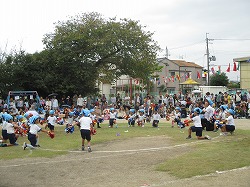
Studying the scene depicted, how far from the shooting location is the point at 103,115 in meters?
27.8

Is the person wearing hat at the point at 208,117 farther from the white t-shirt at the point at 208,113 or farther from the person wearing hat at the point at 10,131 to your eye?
the person wearing hat at the point at 10,131

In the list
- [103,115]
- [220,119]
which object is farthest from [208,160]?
[103,115]

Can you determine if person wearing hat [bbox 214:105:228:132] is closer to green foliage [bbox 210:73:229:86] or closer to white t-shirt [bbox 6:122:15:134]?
white t-shirt [bbox 6:122:15:134]

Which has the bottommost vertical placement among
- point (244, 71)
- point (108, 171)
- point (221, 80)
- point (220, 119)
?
point (108, 171)

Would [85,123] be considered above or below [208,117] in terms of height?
above

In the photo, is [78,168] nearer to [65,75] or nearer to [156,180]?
[156,180]

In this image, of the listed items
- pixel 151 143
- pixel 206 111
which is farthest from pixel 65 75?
pixel 151 143

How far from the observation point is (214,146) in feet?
44.2

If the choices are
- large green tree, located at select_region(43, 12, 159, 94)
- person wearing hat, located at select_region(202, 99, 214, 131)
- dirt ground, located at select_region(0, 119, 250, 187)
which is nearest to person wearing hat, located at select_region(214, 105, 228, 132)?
person wearing hat, located at select_region(202, 99, 214, 131)

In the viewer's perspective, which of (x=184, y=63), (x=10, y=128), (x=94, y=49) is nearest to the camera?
(x=10, y=128)

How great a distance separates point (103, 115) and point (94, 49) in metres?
8.64

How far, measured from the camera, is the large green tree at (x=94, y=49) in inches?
1325

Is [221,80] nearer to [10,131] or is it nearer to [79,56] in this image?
[79,56]

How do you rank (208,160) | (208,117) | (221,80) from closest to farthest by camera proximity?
(208,160), (208,117), (221,80)
